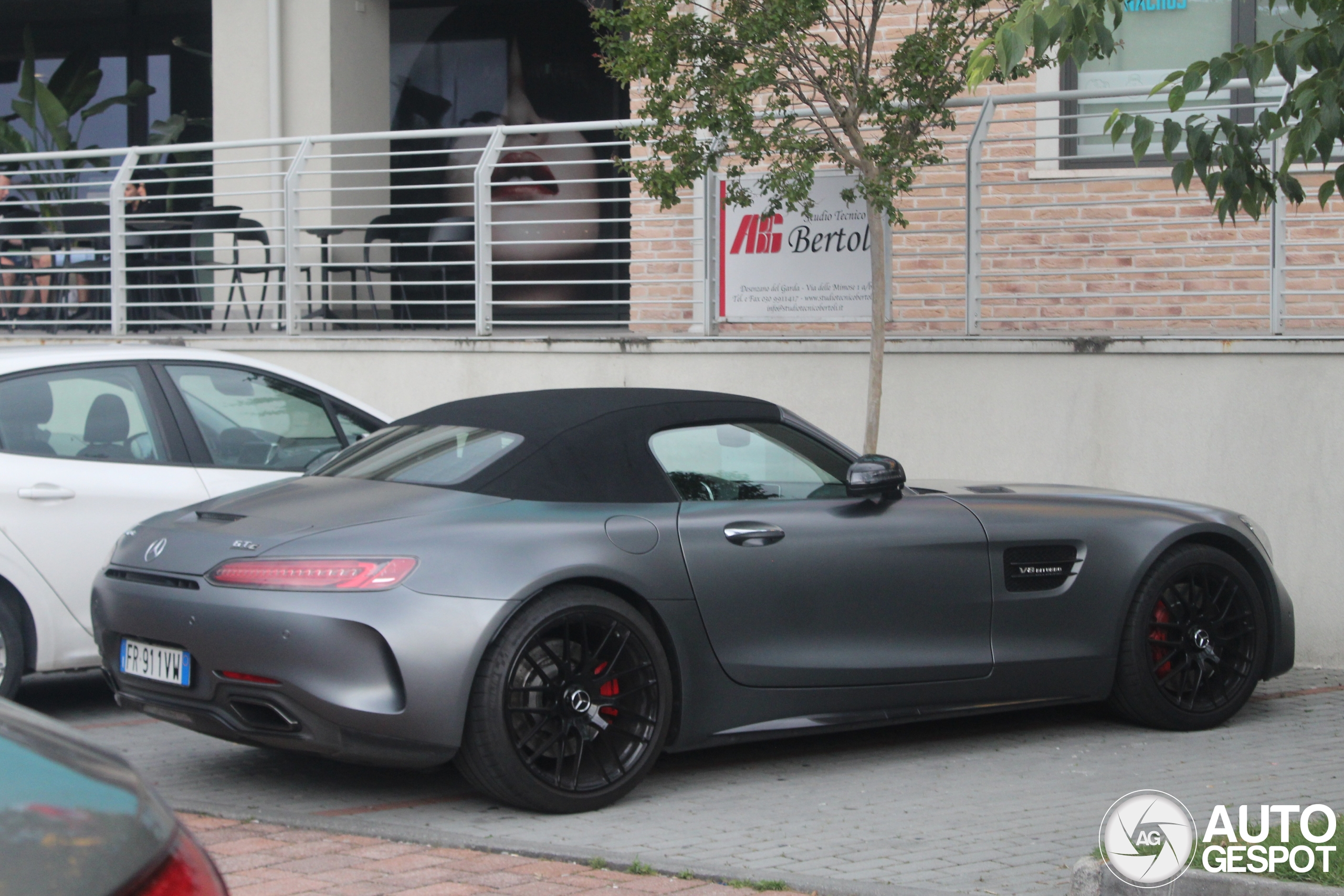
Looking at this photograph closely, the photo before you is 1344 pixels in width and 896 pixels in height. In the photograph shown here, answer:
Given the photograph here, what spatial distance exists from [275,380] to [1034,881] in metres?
4.24

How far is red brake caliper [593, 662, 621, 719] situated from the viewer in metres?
4.96

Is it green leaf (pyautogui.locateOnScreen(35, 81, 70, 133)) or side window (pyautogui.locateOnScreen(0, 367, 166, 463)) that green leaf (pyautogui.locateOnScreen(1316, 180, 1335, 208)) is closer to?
side window (pyautogui.locateOnScreen(0, 367, 166, 463))

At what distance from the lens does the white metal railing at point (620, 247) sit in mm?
9008

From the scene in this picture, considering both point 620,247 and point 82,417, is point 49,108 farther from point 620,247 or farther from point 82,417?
point 82,417

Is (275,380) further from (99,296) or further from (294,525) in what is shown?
(99,296)

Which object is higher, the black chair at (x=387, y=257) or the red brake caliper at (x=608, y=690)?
the black chair at (x=387, y=257)

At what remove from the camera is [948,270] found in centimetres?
1022

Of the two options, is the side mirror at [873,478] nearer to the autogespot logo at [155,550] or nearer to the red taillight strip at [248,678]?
the red taillight strip at [248,678]

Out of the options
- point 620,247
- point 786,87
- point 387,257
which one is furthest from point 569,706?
point 620,247

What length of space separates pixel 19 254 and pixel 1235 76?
954 cm

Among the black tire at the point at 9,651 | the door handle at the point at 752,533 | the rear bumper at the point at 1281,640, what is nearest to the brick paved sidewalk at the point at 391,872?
the door handle at the point at 752,533

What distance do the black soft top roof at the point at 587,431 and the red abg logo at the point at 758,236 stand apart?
3.60 m

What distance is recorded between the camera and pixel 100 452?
249 inches

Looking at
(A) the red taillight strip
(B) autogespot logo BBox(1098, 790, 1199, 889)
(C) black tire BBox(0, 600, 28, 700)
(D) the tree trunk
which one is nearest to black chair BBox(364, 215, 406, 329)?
(D) the tree trunk
